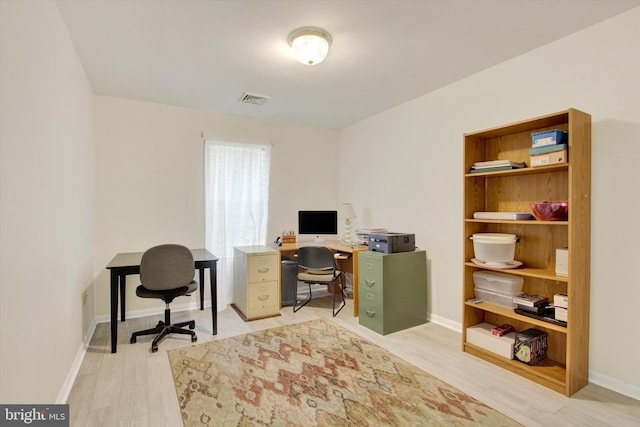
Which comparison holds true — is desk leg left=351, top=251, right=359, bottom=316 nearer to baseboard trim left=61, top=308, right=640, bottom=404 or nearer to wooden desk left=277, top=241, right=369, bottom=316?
wooden desk left=277, top=241, right=369, bottom=316

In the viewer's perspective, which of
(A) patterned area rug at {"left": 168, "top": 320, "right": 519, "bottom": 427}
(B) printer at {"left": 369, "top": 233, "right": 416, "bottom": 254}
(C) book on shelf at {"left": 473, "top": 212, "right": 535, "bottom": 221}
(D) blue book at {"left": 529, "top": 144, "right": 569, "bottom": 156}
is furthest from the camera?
(B) printer at {"left": 369, "top": 233, "right": 416, "bottom": 254}

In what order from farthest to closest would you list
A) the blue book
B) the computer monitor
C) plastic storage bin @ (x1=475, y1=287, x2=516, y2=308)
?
the computer monitor, plastic storage bin @ (x1=475, y1=287, x2=516, y2=308), the blue book

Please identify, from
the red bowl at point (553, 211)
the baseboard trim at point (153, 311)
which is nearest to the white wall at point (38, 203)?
the baseboard trim at point (153, 311)

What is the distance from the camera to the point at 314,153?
4.77m

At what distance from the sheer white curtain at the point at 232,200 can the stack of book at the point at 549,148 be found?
3.08m

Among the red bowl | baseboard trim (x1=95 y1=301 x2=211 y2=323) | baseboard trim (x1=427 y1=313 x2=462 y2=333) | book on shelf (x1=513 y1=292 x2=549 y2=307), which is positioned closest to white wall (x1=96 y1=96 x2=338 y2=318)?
baseboard trim (x1=95 y1=301 x2=211 y2=323)

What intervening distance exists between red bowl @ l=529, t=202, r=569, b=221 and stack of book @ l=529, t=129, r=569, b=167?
0.29 meters

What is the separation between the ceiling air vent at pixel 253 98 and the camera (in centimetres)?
338

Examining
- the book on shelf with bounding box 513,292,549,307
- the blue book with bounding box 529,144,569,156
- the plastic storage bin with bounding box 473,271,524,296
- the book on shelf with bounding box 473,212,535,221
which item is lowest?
the book on shelf with bounding box 513,292,549,307

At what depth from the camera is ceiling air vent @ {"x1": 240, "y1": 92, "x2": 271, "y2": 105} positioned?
133 inches

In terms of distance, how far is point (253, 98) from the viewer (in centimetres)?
348

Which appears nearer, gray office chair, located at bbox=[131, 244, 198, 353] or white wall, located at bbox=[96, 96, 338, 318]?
gray office chair, located at bbox=[131, 244, 198, 353]

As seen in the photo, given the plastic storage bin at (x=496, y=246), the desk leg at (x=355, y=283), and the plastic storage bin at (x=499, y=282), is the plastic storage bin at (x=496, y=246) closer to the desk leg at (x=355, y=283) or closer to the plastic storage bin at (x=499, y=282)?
the plastic storage bin at (x=499, y=282)

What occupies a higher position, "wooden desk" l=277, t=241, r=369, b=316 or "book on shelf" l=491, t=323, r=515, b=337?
"wooden desk" l=277, t=241, r=369, b=316
